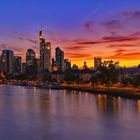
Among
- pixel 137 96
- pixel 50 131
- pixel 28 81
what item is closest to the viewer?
pixel 50 131

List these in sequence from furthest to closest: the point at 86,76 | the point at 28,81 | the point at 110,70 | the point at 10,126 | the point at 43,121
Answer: the point at 28,81 → the point at 86,76 → the point at 110,70 → the point at 43,121 → the point at 10,126

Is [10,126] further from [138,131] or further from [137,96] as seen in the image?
[137,96]

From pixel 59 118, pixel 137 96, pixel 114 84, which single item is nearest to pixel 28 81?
pixel 114 84

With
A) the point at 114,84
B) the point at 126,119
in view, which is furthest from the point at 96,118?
the point at 114,84

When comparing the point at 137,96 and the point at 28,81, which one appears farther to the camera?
the point at 28,81

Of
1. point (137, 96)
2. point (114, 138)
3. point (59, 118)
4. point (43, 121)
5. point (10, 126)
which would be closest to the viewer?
point (114, 138)

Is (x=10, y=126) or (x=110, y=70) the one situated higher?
(x=110, y=70)

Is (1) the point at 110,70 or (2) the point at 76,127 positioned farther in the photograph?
(1) the point at 110,70

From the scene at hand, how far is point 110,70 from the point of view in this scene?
82.3 m

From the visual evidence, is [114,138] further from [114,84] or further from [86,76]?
[86,76]

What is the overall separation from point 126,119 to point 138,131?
6300 mm

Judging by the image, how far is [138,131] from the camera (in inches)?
958

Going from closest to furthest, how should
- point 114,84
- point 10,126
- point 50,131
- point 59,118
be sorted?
point 50,131
point 10,126
point 59,118
point 114,84

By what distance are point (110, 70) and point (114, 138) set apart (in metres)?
60.9
